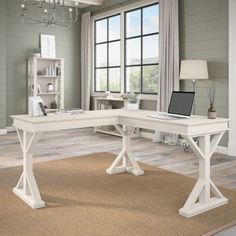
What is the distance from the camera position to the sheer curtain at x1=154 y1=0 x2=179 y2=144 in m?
5.88

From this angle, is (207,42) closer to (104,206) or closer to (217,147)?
(217,147)

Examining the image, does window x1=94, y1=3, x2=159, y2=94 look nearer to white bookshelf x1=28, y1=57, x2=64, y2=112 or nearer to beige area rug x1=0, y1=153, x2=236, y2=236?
white bookshelf x1=28, y1=57, x2=64, y2=112

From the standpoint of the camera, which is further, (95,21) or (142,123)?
(95,21)

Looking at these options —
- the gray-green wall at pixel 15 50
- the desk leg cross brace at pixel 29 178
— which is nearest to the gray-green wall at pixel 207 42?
the desk leg cross brace at pixel 29 178

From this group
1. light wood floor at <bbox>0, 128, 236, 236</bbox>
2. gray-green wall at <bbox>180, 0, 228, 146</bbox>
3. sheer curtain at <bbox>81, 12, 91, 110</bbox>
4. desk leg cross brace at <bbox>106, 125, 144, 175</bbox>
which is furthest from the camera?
sheer curtain at <bbox>81, 12, 91, 110</bbox>

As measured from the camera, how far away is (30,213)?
2.85 meters

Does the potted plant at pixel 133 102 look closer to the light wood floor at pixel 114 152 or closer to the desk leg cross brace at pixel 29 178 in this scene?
the light wood floor at pixel 114 152

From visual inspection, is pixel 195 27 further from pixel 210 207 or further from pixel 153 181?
pixel 210 207

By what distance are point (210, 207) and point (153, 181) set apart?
94 cm

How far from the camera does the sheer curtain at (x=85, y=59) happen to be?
8.27 meters

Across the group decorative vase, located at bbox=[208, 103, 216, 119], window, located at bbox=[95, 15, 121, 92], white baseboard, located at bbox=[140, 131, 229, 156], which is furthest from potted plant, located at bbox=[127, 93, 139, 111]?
window, located at bbox=[95, 15, 121, 92]

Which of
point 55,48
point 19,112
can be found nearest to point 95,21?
point 55,48

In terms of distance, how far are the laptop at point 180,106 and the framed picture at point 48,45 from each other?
529 centimetres

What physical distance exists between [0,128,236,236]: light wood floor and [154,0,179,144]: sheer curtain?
0.74m
